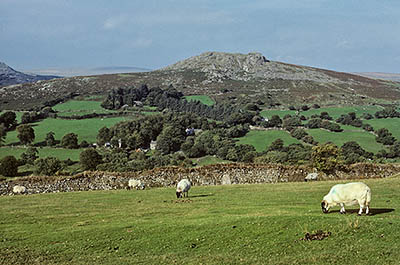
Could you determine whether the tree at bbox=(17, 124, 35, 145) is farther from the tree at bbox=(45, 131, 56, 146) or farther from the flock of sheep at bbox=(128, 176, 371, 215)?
the flock of sheep at bbox=(128, 176, 371, 215)

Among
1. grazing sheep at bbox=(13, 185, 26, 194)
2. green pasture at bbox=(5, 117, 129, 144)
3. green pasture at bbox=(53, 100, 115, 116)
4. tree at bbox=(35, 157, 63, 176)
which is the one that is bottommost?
tree at bbox=(35, 157, 63, 176)

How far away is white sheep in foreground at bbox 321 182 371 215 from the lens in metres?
17.6

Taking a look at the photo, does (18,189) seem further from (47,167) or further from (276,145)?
(276,145)

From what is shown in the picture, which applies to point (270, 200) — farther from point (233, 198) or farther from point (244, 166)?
point (244, 166)

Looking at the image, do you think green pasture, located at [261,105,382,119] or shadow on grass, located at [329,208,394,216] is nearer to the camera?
shadow on grass, located at [329,208,394,216]

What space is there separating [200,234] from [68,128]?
103 meters

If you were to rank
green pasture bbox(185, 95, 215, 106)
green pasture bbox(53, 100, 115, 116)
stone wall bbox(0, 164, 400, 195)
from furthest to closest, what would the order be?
green pasture bbox(185, 95, 215, 106)
green pasture bbox(53, 100, 115, 116)
stone wall bbox(0, 164, 400, 195)

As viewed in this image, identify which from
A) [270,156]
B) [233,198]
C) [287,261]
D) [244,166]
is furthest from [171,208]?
[270,156]

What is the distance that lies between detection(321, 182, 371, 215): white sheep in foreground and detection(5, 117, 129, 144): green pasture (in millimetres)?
89573

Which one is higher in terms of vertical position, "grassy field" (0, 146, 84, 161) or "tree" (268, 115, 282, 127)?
"tree" (268, 115, 282, 127)

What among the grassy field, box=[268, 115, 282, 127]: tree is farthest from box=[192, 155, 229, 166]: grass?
box=[268, 115, 282, 127]: tree

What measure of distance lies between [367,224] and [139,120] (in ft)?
345

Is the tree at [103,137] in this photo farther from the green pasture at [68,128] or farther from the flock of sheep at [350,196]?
the flock of sheep at [350,196]

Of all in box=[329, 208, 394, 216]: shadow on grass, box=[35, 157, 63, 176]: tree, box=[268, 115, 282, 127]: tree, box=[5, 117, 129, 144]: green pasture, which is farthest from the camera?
box=[268, 115, 282, 127]: tree
